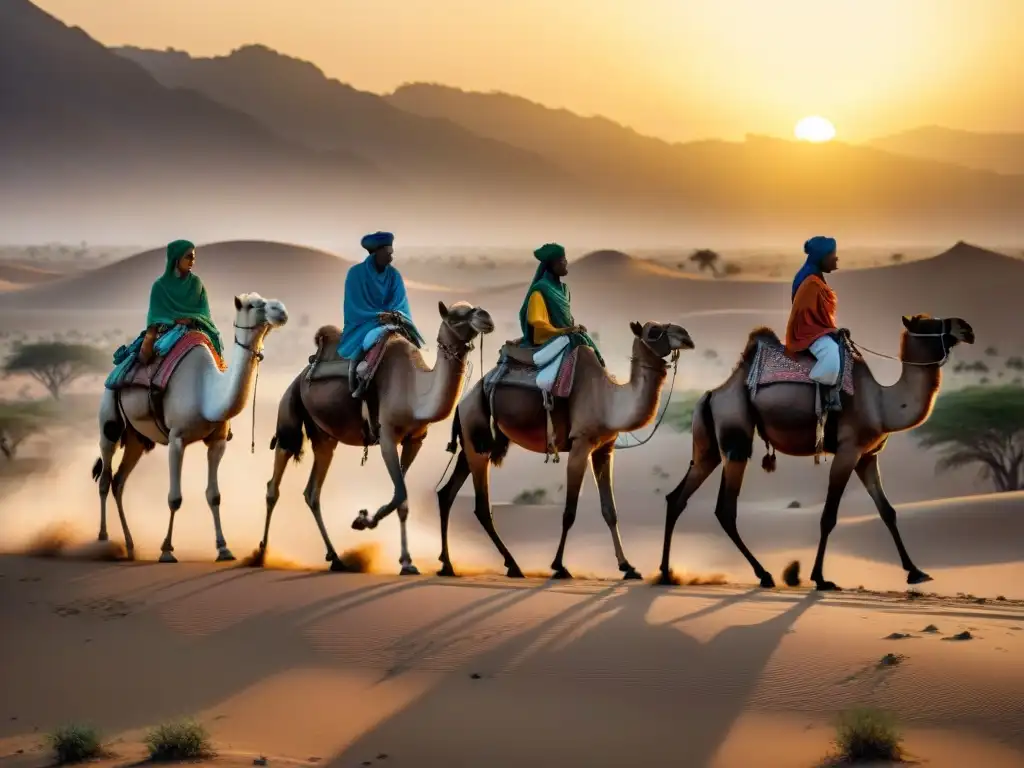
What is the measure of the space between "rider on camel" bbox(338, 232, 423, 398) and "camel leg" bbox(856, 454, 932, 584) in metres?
4.58

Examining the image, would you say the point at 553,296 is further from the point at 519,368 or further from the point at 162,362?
the point at 162,362

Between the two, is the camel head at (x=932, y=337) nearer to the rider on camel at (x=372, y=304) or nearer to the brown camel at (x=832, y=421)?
the brown camel at (x=832, y=421)

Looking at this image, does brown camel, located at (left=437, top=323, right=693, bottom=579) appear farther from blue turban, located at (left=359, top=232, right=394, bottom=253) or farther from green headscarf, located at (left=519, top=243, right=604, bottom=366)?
blue turban, located at (left=359, top=232, right=394, bottom=253)

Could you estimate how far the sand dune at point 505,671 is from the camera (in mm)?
10805

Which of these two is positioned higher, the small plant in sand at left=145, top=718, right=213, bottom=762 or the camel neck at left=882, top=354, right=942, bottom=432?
the camel neck at left=882, top=354, right=942, bottom=432

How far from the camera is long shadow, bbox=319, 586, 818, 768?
10727mm

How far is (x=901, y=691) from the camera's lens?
11.1 m

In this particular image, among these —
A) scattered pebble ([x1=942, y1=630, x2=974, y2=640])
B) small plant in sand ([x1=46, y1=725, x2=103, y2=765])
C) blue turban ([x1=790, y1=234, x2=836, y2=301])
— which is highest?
blue turban ([x1=790, y1=234, x2=836, y2=301])

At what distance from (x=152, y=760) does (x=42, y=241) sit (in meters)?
86.7

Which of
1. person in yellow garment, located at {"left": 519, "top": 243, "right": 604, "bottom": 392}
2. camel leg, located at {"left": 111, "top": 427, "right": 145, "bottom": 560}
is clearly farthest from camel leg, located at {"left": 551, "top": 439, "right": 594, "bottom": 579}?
camel leg, located at {"left": 111, "top": 427, "right": 145, "bottom": 560}

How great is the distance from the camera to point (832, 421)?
14.9 meters

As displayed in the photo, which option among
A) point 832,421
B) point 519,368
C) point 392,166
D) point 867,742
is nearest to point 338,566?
point 519,368

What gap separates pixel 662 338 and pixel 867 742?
5.57m

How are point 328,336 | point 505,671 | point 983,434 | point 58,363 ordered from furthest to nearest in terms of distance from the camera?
point 58,363, point 983,434, point 328,336, point 505,671
